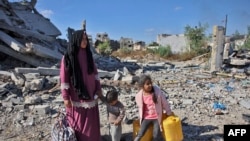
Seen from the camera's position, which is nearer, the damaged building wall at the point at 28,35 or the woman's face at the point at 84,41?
the woman's face at the point at 84,41

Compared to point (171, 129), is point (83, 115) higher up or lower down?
higher up

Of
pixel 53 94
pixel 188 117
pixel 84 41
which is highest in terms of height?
pixel 84 41

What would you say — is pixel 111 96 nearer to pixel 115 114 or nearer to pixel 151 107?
pixel 115 114

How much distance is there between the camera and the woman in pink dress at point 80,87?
3412mm

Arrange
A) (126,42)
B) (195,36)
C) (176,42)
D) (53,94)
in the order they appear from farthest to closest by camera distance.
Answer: (126,42) < (176,42) < (195,36) < (53,94)

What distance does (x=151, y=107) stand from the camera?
3.91 m

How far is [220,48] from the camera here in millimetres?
10539

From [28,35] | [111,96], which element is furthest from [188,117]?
[28,35]

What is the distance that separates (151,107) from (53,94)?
3438 millimetres

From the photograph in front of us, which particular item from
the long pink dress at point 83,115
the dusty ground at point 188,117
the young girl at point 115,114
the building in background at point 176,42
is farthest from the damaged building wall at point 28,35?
the building in background at point 176,42

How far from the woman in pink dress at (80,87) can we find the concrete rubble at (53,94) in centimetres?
91

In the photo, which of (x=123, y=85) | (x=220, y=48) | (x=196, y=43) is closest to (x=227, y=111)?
(x=123, y=85)

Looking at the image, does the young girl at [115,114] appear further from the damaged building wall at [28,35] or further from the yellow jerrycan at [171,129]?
the damaged building wall at [28,35]

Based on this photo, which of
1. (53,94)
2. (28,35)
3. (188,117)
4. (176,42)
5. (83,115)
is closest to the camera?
(83,115)
